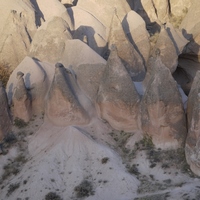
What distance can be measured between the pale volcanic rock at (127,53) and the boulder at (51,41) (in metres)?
1.93

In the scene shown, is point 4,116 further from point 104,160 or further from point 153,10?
point 153,10

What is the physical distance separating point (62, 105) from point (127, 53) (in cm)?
462

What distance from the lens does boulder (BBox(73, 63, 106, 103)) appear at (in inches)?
534

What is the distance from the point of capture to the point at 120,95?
1274 centimetres

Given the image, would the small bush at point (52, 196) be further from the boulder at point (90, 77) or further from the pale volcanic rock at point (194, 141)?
the boulder at point (90, 77)

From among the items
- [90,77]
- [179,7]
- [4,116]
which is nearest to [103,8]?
[179,7]

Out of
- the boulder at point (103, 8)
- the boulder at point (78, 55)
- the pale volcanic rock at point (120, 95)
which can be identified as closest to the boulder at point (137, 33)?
the boulder at point (103, 8)

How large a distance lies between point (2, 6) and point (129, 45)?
5.37 m

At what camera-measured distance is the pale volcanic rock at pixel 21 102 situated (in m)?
13.1

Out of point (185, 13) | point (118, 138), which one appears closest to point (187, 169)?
point (118, 138)

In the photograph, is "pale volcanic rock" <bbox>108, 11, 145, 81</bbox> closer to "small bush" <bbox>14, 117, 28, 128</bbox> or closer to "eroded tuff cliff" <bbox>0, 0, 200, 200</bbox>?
"eroded tuff cliff" <bbox>0, 0, 200, 200</bbox>

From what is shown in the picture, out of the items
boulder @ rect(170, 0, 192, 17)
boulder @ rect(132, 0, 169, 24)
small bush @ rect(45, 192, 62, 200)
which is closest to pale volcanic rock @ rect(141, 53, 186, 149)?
small bush @ rect(45, 192, 62, 200)

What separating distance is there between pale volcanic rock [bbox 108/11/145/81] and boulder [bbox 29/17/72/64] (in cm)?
193

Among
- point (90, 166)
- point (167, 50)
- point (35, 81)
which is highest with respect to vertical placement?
point (167, 50)
